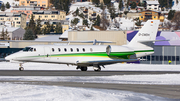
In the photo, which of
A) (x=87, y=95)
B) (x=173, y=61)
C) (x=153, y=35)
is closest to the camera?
(x=87, y=95)

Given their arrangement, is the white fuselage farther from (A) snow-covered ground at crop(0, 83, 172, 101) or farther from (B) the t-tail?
(A) snow-covered ground at crop(0, 83, 172, 101)

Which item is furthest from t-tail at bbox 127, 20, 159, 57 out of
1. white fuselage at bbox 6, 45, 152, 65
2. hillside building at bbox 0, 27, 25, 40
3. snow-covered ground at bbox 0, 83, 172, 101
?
hillside building at bbox 0, 27, 25, 40

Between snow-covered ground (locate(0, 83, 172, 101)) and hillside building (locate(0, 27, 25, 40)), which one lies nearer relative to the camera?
snow-covered ground (locate(0, 83, 172, 101))

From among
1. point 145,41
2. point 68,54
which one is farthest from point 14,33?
point 145,41

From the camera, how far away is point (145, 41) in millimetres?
38938

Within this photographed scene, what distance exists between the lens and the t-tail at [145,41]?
40.3 metres

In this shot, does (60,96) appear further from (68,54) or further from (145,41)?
(145,41)

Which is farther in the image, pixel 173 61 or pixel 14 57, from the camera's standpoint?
pixel 173 61

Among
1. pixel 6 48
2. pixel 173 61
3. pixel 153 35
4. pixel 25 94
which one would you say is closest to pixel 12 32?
pixel 6 48

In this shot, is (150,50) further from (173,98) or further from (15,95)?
(15,95)

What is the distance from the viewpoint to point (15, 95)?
16219 millimetres

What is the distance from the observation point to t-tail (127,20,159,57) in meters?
40.3

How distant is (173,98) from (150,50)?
79.3ft

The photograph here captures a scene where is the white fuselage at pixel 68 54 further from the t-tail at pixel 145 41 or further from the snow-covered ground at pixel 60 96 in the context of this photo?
the snow-covered ground at pixel 60 96
